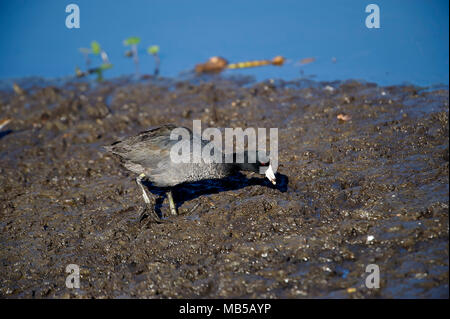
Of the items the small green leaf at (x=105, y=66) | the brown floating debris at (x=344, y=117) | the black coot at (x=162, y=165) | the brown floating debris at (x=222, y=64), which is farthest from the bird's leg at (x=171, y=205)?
the small green leaf at (x=105, y=66)

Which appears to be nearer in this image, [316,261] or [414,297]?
[414,297]

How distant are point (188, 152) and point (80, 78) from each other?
552cm

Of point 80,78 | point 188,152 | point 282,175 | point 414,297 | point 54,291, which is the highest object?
point 80,78

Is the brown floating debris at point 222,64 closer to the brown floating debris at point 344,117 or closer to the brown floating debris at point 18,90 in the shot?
the brown floating debris at point 344,117

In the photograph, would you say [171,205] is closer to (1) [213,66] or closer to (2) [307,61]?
(1) [213,66]

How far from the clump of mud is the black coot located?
240 mm

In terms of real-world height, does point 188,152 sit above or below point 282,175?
above

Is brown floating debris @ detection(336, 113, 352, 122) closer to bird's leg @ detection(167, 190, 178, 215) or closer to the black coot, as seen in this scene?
the black coot

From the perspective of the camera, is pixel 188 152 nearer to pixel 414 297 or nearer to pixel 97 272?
pixel 97 272

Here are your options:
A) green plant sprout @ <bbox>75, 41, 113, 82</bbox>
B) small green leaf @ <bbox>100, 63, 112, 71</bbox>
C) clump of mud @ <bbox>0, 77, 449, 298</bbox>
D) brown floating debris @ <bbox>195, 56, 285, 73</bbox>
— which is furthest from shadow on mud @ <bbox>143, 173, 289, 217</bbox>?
small green leaf @ <bbox>100, 63, 112, 71</bbox>

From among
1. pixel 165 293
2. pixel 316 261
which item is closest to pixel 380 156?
pixel 316 261

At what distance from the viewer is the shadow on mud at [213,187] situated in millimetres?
4453

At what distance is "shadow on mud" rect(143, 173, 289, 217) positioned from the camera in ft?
14.6

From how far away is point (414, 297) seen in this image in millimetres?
A: 2768
